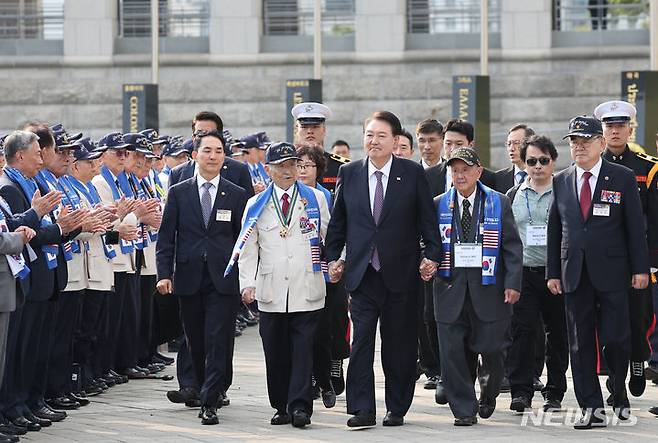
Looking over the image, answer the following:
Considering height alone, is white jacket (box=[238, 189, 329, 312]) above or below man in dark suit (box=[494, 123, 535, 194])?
below

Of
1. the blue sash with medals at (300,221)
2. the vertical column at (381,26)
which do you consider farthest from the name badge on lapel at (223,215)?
the vertical column at (381,26)

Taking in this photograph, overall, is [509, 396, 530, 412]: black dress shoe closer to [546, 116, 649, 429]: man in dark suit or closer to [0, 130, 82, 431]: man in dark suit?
[546, 116, 649, 429]: man in dark suit

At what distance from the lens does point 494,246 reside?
11.2 m

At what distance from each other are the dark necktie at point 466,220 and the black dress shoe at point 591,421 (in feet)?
5.14

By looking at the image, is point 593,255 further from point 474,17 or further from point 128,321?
point 474,17

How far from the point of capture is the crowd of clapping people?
10992mm

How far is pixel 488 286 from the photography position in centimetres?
1112

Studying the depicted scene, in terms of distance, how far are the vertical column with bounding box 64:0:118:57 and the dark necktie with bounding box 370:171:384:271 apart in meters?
19.3

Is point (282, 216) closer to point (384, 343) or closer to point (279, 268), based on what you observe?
point (279, 268)

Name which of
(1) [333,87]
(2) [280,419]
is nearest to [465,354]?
(2) [280,419]

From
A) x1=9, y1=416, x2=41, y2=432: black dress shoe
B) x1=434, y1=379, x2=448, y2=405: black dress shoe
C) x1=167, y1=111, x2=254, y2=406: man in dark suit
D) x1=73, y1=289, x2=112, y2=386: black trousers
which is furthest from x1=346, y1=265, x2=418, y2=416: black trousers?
x1=73, y1=289, x2=112, y2=386: black trousers

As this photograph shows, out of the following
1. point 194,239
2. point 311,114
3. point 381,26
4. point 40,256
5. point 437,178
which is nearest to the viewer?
point 40,256

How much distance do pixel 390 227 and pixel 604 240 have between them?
62.1 inches

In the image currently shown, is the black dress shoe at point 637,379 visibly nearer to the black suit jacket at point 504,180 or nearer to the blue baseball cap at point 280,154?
the black suit jacket at point 504,180
